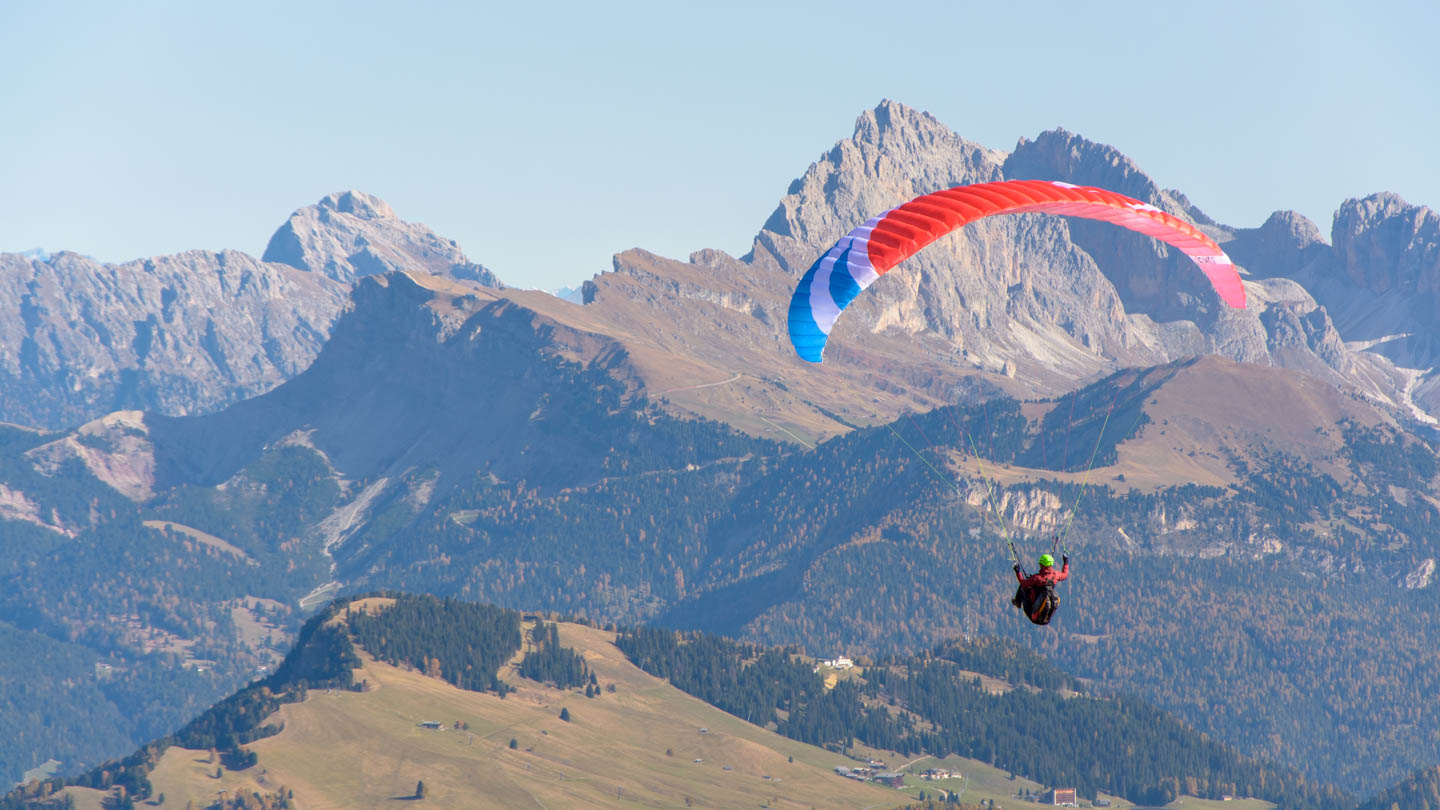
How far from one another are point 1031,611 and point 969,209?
24867mm

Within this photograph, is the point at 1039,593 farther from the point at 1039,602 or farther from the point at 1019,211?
the point at 1019,211

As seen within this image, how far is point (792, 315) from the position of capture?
108 metres

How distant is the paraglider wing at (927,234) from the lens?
10538 cm

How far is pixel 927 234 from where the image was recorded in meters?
105

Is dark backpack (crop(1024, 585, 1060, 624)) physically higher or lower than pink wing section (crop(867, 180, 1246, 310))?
lower

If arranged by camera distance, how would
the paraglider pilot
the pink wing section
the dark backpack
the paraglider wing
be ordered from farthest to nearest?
1. the pink wing section
2. the paraglider wing
3. the dark backpack
4. the paraglider pilot

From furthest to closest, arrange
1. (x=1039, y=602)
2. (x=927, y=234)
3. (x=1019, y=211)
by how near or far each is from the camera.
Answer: (x=1019, y=211) < (x=927, y=234) < (x=1039, y=602)

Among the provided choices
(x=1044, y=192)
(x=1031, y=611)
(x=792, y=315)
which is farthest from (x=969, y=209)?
(x=1031, y=611)

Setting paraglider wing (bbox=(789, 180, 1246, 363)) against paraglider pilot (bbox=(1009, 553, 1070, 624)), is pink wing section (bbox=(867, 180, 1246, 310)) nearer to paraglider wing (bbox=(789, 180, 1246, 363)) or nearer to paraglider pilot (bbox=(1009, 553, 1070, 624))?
paraglider wing (bbox=(789, 180, 1246, 363))

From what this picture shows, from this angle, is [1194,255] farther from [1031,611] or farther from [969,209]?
[1031,611]

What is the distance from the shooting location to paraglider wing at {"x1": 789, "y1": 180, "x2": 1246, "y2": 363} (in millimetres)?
105375

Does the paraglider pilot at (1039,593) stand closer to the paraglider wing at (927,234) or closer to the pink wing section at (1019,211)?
the paraglider wing at (927,234)

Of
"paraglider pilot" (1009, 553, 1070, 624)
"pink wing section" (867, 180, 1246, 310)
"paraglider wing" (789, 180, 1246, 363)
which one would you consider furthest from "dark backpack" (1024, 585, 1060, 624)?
"pink wing section" (867, 180, 1246, 310)

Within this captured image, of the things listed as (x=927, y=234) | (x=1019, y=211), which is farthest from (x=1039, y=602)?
(x=1019, y=211)
